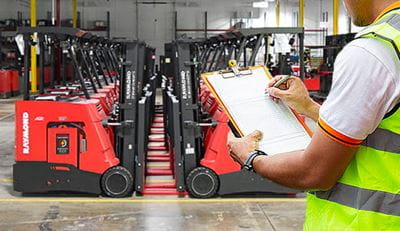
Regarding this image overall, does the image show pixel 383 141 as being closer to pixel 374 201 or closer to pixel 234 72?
pixel 374 201

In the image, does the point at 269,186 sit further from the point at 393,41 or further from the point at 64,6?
the point at 64,6

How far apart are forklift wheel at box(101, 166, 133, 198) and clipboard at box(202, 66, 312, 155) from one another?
197 inches

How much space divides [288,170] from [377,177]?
0.75 ft

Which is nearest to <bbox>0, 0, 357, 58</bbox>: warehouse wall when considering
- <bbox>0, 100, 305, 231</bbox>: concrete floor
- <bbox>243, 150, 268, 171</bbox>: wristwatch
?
<bbox>0, 100, 305, 231</bbox>: concrete floor

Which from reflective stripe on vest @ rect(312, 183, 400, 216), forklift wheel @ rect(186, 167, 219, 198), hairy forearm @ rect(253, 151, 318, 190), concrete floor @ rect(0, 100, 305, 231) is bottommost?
concrete floor @ rect(0, 100, 305, 231)

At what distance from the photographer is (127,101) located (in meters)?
7.50

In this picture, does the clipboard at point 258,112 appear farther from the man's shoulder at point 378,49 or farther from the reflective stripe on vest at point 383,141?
the man's shoulder at point 378,49

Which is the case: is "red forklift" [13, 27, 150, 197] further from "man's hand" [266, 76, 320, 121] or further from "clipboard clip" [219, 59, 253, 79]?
"man's hand" [266, 76, 320, 121]

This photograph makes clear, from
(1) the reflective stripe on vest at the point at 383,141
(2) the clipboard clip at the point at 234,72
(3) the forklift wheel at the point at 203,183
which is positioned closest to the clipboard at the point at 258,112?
(2) the clipboard clip at the point at 234,72

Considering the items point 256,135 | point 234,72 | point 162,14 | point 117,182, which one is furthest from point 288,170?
point 162,14

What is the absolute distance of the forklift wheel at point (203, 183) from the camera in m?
7.23

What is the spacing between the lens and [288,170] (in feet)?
5.06

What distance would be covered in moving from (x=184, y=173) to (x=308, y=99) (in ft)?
17.6

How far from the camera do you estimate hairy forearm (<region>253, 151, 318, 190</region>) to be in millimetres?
1507
